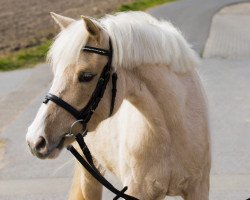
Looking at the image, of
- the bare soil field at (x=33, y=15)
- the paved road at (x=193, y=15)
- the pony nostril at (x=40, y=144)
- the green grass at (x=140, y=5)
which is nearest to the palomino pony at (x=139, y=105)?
the pony nostril at (x=40, y=144)

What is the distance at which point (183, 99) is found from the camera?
153 inches

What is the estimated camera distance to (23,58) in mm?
13820

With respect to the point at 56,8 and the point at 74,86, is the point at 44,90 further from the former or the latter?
the point at 56,8

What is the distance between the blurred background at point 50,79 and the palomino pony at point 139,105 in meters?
0.88

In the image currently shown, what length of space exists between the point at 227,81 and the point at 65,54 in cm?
747

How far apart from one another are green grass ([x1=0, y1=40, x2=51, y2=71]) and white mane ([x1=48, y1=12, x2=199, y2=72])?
9693mm

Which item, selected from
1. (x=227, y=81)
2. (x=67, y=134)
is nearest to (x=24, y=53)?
(x=227, y=81)

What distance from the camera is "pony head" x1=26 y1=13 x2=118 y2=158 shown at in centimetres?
339

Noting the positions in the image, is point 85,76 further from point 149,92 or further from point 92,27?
point 149,92

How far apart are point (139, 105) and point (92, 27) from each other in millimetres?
604

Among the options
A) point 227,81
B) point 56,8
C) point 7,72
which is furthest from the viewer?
point 56,8

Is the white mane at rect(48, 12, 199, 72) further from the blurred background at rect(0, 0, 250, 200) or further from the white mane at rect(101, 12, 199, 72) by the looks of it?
the blurred background at rect(0, 0, 250, 200)

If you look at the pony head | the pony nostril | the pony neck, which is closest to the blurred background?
the pony neck

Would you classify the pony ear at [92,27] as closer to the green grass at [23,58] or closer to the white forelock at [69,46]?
the white forelock at [69,46]
